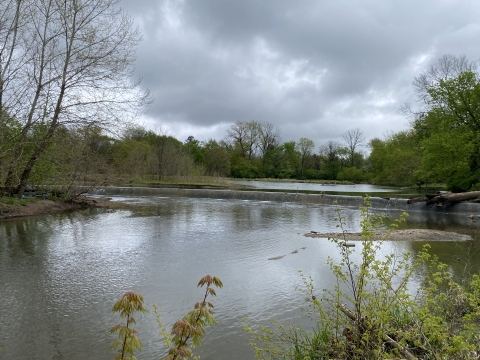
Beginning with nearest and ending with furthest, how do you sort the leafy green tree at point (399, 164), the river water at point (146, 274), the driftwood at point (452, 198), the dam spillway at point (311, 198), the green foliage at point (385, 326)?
the green foliage at point (385, 326) < the river water at point (146, 274) < the driftwood at point (452, 198) < the dam spillway at point (311, 198) < the leafy green tree at point (399, 164)

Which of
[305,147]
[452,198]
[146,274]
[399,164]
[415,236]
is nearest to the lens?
[146,274]

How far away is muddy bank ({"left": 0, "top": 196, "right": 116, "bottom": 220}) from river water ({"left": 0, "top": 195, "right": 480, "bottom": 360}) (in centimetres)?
113

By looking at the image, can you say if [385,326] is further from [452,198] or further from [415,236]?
[452,198]

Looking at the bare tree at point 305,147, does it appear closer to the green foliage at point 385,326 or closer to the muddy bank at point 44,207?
the muddy bank at point 44,207

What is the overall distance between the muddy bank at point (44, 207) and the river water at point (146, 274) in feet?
3.70

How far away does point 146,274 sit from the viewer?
6750 millimetres

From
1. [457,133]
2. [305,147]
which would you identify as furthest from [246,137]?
[457,133]

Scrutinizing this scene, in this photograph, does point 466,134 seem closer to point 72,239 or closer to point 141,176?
point 72,239

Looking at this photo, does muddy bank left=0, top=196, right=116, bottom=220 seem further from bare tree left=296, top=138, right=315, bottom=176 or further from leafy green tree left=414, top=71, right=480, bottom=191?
bare tree left=296, top=138, right=315, bottom=176

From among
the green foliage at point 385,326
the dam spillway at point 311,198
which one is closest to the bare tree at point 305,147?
the dam spillway at point 311,198

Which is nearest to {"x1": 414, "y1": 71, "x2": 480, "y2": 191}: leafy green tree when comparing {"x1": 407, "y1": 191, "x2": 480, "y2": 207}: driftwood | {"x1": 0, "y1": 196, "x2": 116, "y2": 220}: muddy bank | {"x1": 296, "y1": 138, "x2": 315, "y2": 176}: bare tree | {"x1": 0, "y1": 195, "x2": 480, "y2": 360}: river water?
{"x1": 407, "y1": 191, "x2": 480, "y2": 207}: driftwood

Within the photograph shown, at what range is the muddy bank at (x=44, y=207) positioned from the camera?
1366 centimetres

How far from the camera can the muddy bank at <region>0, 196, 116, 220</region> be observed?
13664 mm

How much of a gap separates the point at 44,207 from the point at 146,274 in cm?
1137
